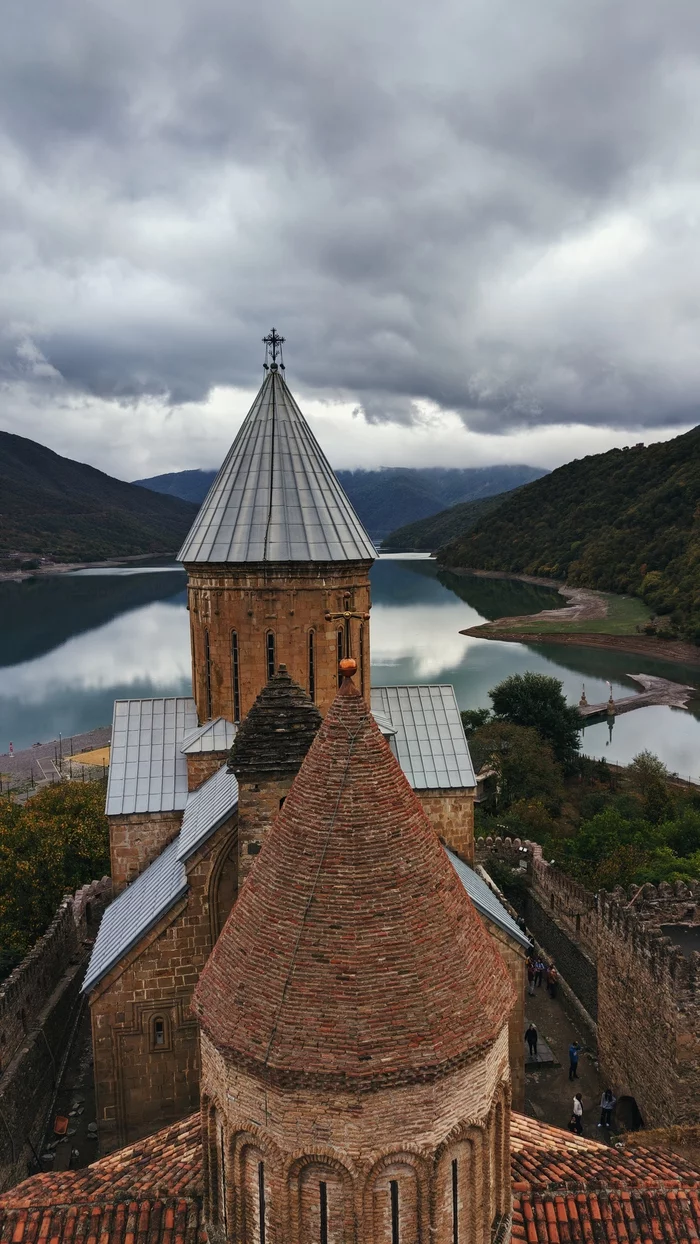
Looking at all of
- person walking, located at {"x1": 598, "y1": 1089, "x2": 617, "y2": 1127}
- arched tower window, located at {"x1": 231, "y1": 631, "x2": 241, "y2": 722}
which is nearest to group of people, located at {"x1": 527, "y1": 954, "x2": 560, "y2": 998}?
person walking, located at {"x1": 598, "y1": 1089, "x2": 617, "y2": 1127}

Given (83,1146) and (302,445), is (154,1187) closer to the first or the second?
(83,1146)

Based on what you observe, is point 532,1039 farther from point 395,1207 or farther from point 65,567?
point 65,567

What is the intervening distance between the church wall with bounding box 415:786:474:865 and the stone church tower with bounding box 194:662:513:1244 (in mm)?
6569

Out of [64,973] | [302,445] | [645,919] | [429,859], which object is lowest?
[64,973]

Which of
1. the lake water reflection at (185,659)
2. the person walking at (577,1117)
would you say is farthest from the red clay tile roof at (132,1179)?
the lake water reflection at (185,659)

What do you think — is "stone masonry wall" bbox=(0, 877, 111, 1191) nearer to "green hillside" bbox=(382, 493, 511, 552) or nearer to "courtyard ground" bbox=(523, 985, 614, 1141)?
"courtyard ground" bbox=(523, 985, 614, 1141)

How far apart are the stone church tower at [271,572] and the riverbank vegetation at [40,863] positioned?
5.96 metres

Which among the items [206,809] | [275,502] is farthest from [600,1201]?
[275,502]

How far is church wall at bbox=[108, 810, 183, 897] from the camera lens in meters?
11.3

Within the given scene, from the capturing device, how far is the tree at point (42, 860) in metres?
14.6

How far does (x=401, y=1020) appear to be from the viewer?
172 inches

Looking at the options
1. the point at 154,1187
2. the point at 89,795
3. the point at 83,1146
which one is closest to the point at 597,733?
the point at 89,795

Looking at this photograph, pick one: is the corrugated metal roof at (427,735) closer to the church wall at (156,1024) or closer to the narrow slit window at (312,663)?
the narrow slit window at (312,663)

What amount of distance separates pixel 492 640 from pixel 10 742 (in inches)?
1528
